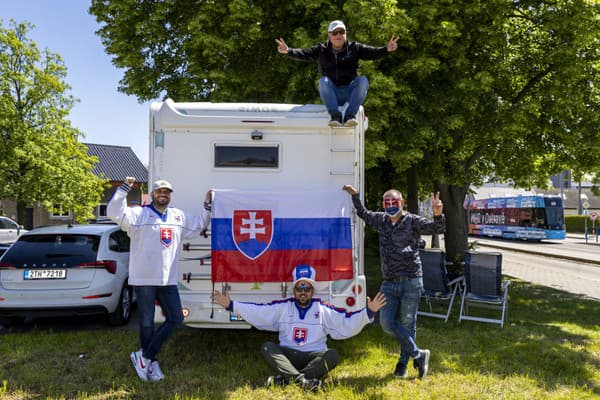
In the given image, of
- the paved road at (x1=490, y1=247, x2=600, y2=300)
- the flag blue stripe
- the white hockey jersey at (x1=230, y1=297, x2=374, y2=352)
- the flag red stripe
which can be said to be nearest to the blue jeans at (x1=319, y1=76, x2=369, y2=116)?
the flag blue stripe

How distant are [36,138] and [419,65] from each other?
17.1 meters

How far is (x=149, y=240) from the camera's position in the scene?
Answer: 430 centimetres

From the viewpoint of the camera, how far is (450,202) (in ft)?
36.5

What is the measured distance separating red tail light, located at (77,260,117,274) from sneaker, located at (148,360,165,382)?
7.44ft

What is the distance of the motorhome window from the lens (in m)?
4.89

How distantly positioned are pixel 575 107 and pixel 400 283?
680cm

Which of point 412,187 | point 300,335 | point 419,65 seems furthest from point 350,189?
point 412,187

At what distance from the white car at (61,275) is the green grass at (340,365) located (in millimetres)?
406

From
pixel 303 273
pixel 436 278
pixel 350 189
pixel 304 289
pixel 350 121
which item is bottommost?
pixel 436 278

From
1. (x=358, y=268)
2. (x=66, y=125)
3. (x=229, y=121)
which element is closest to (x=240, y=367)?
(x=358, y=268)

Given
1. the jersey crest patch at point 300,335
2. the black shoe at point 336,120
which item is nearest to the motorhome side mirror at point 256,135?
the black shoe at point 336,120

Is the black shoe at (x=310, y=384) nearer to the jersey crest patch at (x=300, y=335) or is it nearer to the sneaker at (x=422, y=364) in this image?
the jersey crest patch at (x=300, y=335)

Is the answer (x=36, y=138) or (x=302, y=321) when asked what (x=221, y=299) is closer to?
(x=302, y=321)

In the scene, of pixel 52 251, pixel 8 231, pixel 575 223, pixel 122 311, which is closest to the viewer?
pixel 52 251
